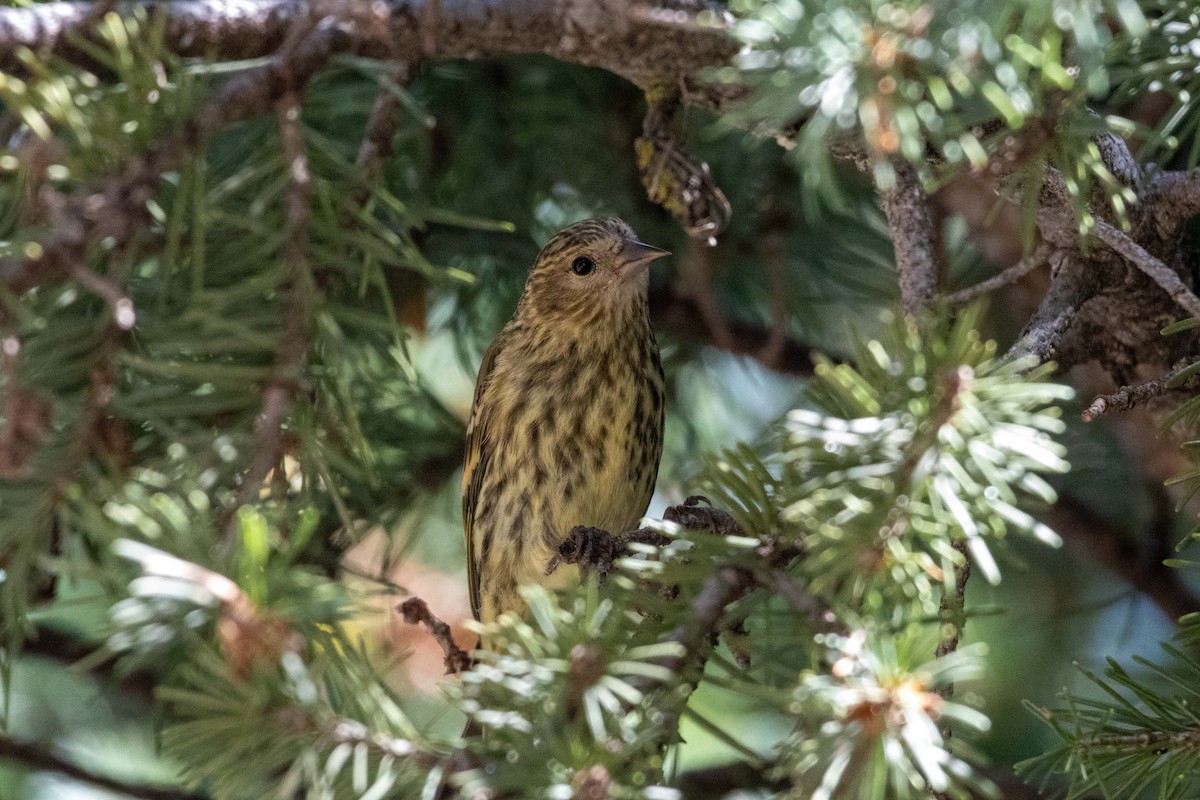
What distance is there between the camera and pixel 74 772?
2303 millimetres

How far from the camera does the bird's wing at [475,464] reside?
2793 millimetres

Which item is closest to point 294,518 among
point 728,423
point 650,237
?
point 650,237

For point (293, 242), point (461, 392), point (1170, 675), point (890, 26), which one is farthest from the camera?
point (461, 392)

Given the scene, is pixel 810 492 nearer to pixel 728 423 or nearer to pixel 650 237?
pixel 650 237

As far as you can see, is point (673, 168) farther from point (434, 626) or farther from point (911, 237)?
point (434, 626)

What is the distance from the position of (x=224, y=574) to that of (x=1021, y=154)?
87cm

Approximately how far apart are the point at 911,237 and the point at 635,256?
42.0 inches

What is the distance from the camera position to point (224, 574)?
1.11 meters

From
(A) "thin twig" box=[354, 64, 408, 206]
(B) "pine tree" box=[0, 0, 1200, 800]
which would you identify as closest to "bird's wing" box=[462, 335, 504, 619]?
(B) "pine tree" box=[0, 0, 1200, 800]

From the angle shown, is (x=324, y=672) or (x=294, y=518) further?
(x=294, y=518)

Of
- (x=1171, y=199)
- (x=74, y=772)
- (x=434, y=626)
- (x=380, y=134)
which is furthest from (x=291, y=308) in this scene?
(x=74, y=772)

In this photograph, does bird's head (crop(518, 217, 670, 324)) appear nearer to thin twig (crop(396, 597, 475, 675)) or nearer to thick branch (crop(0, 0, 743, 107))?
thick branch (crop(0, 0, 743, 107))

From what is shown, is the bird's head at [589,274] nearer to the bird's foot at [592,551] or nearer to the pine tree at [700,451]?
the pine tree at [700,451]

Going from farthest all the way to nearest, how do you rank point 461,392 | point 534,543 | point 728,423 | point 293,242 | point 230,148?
1. point 461,392
2. point 728,423
3. point 534,543
4. point 230,148
5. point 293,242
